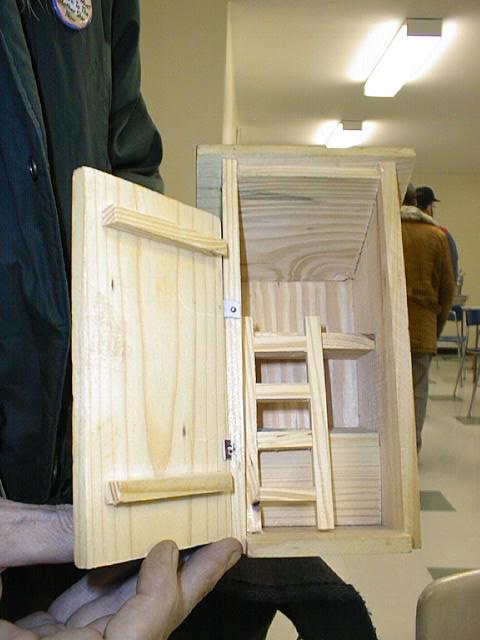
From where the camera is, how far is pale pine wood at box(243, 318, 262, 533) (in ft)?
2.22

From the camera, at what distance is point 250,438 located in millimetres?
700

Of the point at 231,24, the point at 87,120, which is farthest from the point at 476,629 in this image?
the point at 231,24

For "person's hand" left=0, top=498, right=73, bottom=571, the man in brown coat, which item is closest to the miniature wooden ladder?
"person's hand" left=0, top=498, right=73, bottom=571

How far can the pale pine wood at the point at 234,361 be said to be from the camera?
0.65 metres

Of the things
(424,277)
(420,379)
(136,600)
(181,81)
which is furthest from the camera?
(420,379)

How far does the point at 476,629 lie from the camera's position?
0.74 meters

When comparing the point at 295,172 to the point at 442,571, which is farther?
the point at 442,571

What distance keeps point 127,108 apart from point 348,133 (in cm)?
543

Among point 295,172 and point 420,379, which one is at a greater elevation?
point 295,172

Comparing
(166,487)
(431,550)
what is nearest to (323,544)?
(166,487)

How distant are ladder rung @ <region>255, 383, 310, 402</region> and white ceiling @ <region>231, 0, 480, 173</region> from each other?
3.03 meters

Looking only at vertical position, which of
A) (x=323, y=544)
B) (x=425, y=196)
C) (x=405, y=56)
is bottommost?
(x=323, y=544)

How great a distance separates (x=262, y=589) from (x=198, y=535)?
0.25m

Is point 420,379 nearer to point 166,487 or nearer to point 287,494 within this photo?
point 287,494
